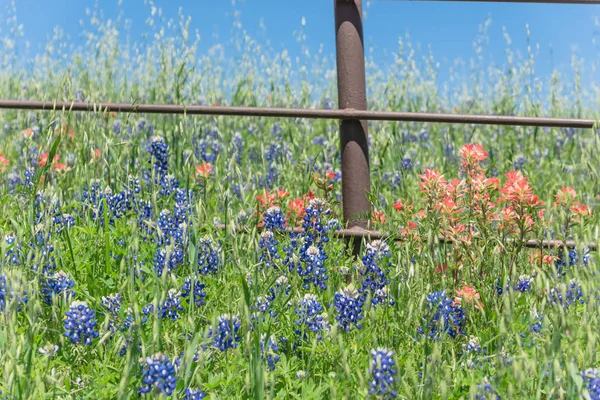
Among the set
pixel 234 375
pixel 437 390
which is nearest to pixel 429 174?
pixel 437 390

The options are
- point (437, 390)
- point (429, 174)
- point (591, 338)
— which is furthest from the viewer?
point (429, 174)

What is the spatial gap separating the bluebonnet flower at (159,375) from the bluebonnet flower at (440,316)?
746 millimetres

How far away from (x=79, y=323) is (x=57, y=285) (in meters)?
0.43

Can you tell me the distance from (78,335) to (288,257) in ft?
3.06

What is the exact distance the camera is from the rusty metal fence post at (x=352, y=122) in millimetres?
3537

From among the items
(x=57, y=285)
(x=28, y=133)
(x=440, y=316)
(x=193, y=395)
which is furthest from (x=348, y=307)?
(x=28, y=133)

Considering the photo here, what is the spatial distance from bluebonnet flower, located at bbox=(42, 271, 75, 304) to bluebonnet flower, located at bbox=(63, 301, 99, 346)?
33 centimetres

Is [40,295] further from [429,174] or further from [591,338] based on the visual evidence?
[591,338]

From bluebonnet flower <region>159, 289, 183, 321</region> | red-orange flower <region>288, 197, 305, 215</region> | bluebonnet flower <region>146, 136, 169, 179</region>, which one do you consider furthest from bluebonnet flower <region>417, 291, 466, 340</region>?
bluebonnet flower <region>146, 136, 169, 179</region>

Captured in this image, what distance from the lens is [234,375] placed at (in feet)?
6.68

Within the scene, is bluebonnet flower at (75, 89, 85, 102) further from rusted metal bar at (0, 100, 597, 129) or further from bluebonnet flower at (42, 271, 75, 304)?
bluebonnet flower at (42, 271, 75, 304)

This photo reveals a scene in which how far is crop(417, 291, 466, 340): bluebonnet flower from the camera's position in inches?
85.9

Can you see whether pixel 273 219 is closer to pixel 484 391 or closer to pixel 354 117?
pixel 354 117

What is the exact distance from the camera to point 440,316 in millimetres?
2215
